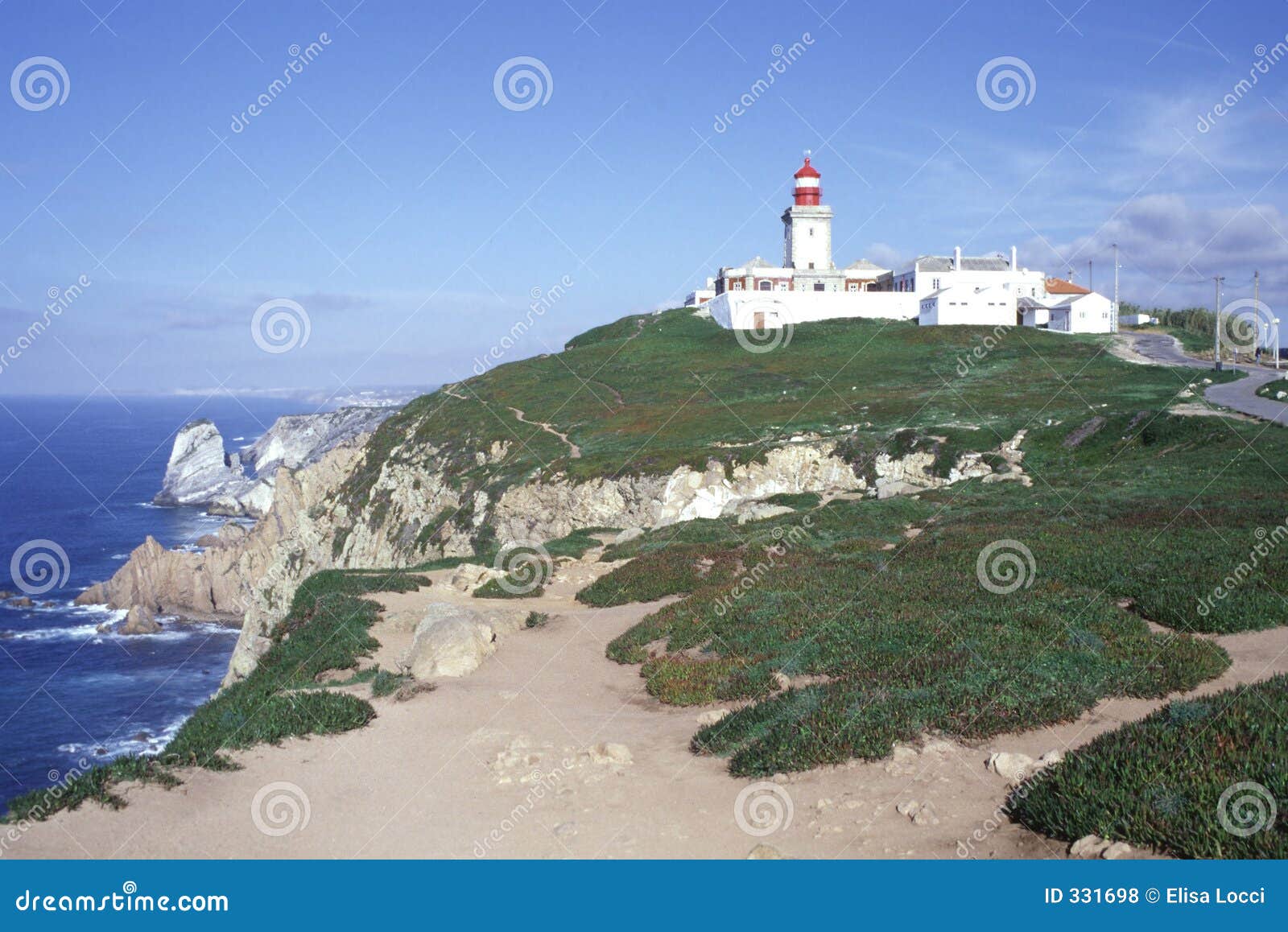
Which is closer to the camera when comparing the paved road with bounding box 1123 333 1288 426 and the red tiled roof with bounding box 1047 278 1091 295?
the paved road with bounding box 1123 333 1288 426

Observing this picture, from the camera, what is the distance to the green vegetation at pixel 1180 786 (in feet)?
24.0

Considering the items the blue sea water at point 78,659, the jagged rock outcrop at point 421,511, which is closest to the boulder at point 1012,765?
the jagged rock outcrop at point 421,511

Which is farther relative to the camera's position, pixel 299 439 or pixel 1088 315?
pixel 299 439

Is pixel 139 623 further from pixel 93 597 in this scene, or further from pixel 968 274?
pixel 968 274

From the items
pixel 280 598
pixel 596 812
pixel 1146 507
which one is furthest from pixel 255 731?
pixel 280 598

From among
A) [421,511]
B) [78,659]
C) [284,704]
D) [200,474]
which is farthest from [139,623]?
[200,474]

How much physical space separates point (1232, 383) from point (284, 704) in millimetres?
61149

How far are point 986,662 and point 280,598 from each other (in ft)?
168

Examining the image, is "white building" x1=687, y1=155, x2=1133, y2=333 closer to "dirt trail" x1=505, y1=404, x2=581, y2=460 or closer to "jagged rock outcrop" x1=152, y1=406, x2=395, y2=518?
"dirt trail" x1=505, y1=404, x2=581, y2=460

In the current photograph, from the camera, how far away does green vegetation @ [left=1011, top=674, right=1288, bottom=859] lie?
24.0 feet

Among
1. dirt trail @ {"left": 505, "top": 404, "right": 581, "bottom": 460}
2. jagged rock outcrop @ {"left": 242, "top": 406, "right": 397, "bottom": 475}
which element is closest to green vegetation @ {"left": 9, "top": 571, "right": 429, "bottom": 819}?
dirt trail @ {"left": 505, "top": 404, "right": 581, "bottom": 460}

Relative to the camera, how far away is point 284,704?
546 inches

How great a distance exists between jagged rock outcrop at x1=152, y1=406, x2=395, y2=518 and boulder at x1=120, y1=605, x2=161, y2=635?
Result: 25104 millimetres

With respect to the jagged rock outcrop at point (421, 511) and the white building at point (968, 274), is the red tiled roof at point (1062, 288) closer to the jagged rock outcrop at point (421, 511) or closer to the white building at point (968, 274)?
the white building at point (968, 274)
